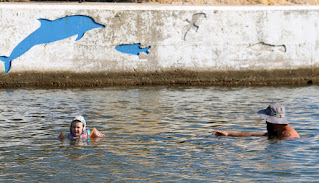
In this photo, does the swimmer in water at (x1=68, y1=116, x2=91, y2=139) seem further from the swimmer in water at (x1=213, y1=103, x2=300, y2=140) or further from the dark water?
the swimmer in water at (x1=213, y1=103, x2=300, y2=140)

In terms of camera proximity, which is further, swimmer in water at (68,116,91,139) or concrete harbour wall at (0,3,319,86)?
concrete harbour wall at (0,3,319,86)

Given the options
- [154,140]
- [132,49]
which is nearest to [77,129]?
[154,140]

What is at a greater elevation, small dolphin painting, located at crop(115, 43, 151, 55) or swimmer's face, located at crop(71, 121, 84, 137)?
small dolphin painting, located at crop(115, 43, 151, 55)

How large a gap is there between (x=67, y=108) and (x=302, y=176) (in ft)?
26.4

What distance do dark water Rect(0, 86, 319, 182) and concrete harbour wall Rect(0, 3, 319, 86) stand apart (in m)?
1.93

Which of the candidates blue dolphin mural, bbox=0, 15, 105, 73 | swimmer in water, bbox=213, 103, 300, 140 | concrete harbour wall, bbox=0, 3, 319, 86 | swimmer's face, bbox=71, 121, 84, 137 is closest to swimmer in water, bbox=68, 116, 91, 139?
swimmer's face, bbox=71, 121, 84, 137

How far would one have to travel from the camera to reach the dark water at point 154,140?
27.3 ft

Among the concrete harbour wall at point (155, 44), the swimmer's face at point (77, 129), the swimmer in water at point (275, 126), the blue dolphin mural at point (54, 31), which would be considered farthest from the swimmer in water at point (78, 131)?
the blue dolphin mural at point (54, 31)

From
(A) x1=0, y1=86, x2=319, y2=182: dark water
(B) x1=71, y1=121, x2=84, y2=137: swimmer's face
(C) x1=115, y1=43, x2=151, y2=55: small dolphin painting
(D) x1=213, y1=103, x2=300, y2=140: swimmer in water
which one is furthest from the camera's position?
(C) x1=115, y1=43, x2=151, y2=55: small dolphin painting

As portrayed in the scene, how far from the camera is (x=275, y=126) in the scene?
35.2 ft

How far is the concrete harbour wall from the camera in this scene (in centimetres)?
1978

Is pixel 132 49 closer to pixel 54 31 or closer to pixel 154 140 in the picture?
pixel 54 31

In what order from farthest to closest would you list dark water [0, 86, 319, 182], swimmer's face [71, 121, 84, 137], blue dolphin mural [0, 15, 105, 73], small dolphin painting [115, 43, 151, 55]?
small dolphin painting [115, 43, 151, 55], blue dolphin mural [0, 15, 105, 73], swimmer's face [71, 121, 84, 137], dark water [0, 86, 319, 182]

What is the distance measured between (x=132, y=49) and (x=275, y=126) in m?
10.4
